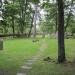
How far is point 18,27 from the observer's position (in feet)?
175

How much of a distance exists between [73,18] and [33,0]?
43.7 meters

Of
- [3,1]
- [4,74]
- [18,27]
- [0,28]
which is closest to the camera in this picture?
[4,74]

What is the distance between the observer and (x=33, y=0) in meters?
13.3

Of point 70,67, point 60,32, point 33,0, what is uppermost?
point 33,0

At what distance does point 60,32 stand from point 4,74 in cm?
434

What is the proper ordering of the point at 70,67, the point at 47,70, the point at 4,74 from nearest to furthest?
the point at 4,74
the point at 47,70
the point at 70,67

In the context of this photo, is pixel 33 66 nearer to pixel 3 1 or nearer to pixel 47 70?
pixel 47 70

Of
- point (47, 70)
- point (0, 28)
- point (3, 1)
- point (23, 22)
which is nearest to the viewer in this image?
point (47, 70)

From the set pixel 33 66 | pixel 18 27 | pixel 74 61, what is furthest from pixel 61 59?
pixel 18 27

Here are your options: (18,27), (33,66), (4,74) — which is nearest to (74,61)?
(33,66)

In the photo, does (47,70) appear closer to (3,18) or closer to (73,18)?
(3,18)

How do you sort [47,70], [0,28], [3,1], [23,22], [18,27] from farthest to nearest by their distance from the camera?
[18,27] → [23,22] → [3,1] → [0,28] → [47,70]

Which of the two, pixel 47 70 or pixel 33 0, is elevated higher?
pixel 33 0

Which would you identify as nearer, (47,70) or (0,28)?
(47,70)
